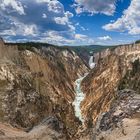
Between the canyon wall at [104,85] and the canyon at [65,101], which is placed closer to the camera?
the canyon at [65,101]

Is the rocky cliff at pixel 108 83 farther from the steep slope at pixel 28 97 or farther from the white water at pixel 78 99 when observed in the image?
the steep slope at pixel 28 97

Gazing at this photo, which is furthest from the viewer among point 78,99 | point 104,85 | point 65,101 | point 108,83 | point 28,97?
point 78,99

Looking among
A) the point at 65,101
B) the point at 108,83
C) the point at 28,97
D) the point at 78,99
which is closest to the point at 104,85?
the point at 108,83

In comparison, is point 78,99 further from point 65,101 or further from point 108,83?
point 65,101

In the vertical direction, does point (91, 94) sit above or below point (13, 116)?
below

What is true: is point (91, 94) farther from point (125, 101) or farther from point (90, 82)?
point (125, 101)

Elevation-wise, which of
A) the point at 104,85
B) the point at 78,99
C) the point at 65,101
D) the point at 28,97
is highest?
the point at 28,97

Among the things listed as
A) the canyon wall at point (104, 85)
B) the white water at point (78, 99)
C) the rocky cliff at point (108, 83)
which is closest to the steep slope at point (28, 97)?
the white water at point (78, 99)

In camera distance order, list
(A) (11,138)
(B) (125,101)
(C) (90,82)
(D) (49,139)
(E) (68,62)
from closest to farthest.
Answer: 1. (B) (125,101)
2. (A) (11,138)
3. (D) (49,139)
4. (C) (90,82)
5. (E) (68,62)

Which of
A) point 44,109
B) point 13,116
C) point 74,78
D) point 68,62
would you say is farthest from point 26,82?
point 68,62
